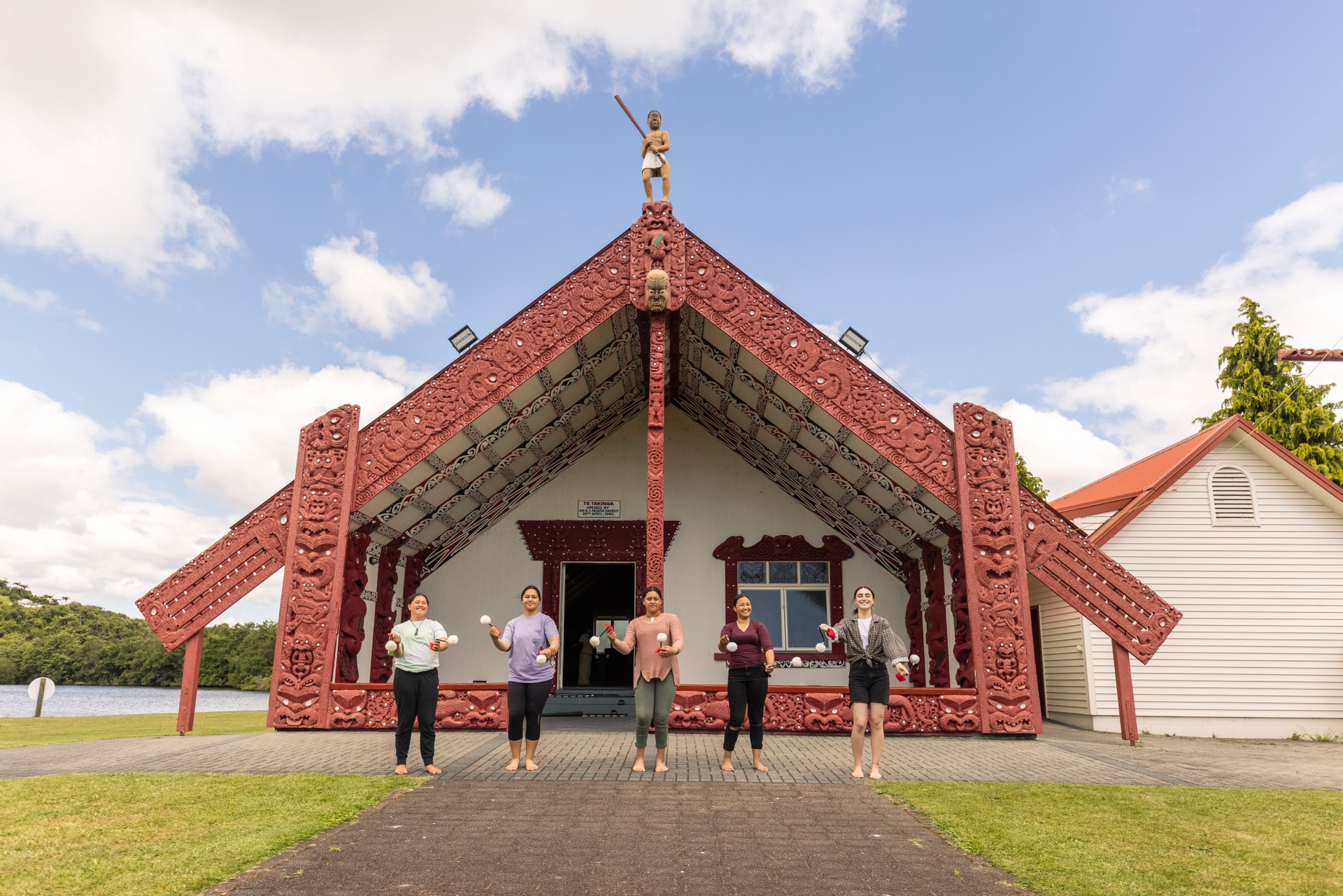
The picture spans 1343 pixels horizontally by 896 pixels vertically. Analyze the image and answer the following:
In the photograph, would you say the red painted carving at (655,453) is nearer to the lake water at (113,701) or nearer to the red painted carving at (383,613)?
the red painted carving at (383,613)

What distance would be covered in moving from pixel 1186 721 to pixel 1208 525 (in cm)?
278

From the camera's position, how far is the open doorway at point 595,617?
48.4 feet

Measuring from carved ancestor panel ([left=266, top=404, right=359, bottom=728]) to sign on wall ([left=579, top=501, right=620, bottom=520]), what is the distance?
161 inches

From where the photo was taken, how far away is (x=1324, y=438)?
18.9 metres

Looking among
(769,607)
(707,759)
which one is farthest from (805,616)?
(707,759)

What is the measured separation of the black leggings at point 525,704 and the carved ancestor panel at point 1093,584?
230 inches

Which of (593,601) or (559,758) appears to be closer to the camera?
(559,758)

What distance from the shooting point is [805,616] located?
12.5m

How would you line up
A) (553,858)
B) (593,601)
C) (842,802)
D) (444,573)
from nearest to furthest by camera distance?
(553,858)
(842,802)
(444,573)
(593,601)

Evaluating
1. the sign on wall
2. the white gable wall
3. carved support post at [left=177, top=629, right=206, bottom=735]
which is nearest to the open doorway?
the sign on wall

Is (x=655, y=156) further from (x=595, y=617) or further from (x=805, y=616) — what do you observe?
(x=595, y=617)

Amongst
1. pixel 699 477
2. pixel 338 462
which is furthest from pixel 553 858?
pixel 699 477

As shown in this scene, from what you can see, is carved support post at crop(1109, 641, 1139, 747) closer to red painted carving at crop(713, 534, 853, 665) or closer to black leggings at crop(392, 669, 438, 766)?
red painted carving at crop(713, 534, 853, 665)

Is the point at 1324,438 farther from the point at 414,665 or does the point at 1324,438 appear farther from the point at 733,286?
the point at 414,665
